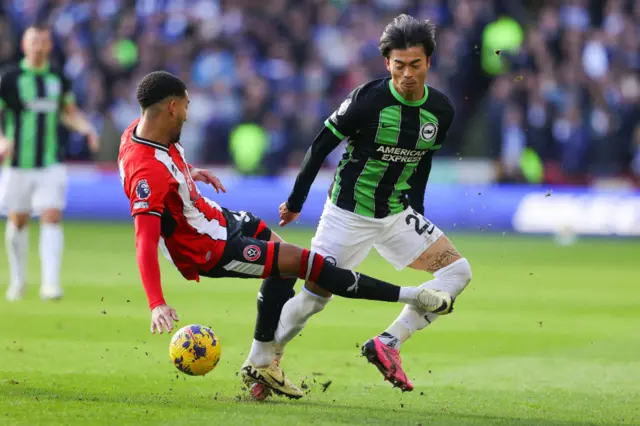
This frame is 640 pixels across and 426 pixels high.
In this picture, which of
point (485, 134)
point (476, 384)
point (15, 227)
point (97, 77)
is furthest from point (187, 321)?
point (97, 77)

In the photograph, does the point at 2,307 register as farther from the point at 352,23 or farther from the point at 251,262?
the point at 352,23

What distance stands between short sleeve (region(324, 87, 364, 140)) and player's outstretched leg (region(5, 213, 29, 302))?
6.03m

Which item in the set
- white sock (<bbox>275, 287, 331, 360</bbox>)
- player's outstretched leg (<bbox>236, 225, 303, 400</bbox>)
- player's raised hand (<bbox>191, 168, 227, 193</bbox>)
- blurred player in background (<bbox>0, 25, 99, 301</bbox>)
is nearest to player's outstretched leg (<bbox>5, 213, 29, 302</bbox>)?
blurred player in background (<bbox>0, 25, 99, 301</bbox>)

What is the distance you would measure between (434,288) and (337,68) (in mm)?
16237

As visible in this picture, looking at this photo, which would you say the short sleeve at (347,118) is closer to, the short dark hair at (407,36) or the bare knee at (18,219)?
the short dark hair at (407,36)

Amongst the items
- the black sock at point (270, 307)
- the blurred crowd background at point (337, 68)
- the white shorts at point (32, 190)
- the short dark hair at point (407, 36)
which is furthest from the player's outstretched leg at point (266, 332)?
the blurred crowd background at point (337, 68)

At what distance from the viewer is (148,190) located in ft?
21.0

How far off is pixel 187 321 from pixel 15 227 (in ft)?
8.71

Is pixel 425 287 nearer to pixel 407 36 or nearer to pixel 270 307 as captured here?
pixel 270 307

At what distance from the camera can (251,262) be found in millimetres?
6840

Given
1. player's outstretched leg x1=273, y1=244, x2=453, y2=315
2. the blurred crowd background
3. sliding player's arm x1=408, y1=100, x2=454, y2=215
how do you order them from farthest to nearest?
the blurred crowd background → sliding player's arm x1=408, y1=100, x2=454, y2=215 → player's outstretched leg x1=273, y1=244, x2=453, y2=315

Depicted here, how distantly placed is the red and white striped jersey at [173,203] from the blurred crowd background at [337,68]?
46.8 ft

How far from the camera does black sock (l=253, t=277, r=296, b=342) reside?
23.9ft

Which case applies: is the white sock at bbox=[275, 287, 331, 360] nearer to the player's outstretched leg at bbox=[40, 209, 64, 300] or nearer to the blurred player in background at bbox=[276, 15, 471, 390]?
the blurred player in background at bbox=[276, 15, 471, 390]
